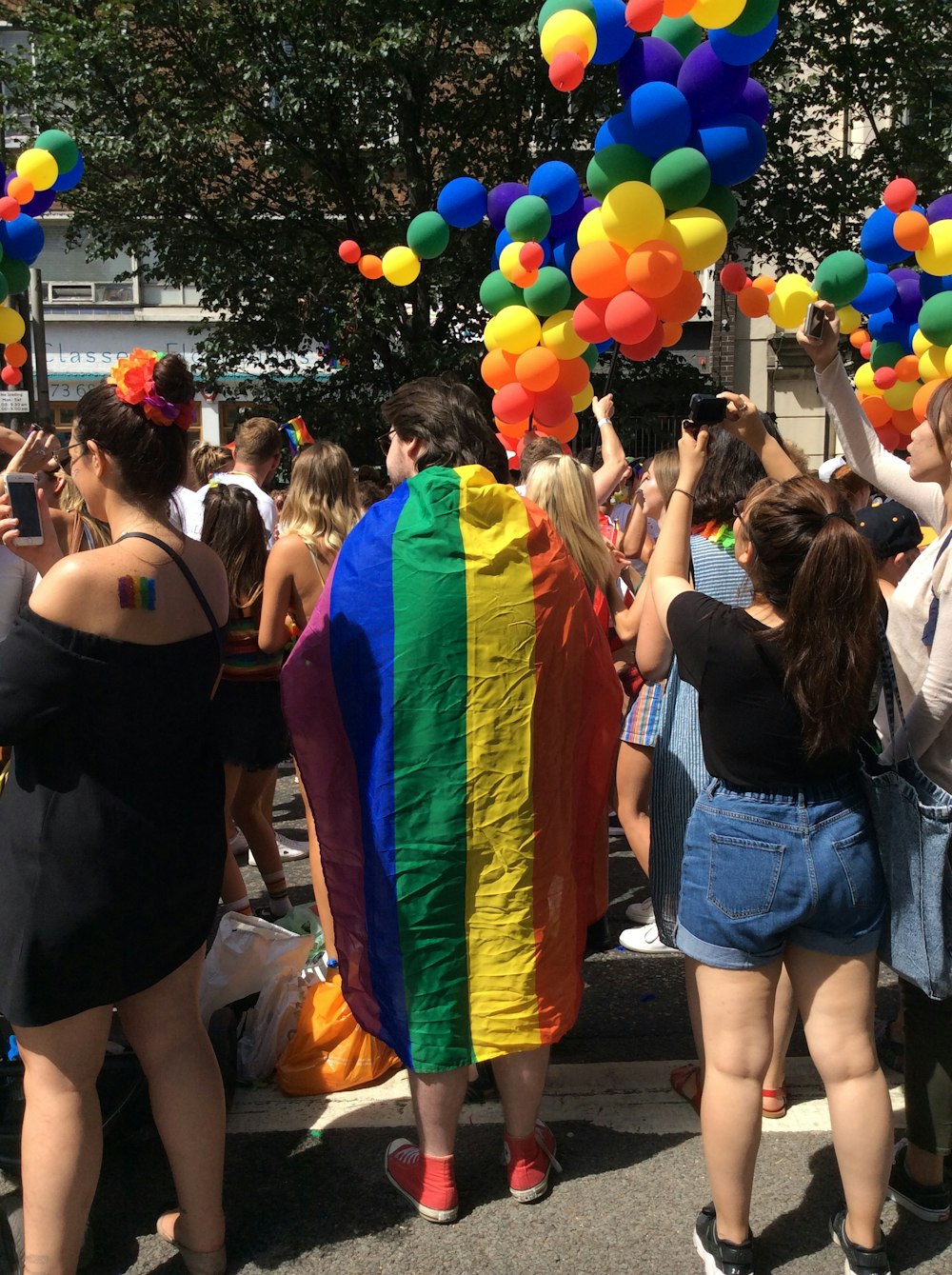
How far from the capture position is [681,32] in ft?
16.1

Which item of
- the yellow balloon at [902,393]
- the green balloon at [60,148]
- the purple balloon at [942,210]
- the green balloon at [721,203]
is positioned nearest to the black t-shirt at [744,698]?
the green balloon at [721,203]

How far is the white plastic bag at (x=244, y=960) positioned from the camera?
3.29 m

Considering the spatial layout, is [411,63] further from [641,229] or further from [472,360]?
[641,229]

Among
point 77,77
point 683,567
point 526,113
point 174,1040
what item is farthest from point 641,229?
point 77,77

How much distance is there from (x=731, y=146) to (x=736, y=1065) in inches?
149

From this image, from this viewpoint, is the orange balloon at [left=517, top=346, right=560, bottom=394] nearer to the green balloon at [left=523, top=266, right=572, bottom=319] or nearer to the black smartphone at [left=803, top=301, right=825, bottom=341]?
the green balloon at [left=523, top=266, right=572, bottom=319]

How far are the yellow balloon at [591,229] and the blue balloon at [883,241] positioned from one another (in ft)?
5.25

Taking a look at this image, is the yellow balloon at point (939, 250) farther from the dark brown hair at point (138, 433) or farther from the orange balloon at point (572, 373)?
the dark brown hair at point (138, 433)

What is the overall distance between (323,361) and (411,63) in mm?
3353

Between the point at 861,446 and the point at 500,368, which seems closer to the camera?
the point at 861,446

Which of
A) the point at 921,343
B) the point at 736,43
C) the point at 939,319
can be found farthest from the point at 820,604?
the point at 921,343

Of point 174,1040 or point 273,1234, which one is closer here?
point 174,1040

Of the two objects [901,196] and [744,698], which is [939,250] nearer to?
[901,196]

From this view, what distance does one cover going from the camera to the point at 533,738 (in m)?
2.60
